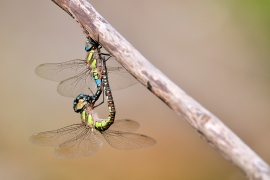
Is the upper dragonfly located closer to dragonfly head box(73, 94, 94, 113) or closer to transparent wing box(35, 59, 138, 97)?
transparent wing box(35, 59, 138, 97)

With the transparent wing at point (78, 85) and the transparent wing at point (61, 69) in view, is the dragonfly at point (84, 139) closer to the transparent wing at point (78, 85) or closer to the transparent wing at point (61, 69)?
the transparent wing at point (78, 85)

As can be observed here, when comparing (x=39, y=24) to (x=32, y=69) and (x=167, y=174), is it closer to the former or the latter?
(x=32, y=69)

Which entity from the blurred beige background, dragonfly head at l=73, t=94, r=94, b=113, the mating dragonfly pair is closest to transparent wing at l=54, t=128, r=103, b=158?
the mating dragonfly pair

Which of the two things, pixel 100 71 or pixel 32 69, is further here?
pixel 32 69

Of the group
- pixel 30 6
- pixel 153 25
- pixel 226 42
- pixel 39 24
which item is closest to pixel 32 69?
pixel 39 24

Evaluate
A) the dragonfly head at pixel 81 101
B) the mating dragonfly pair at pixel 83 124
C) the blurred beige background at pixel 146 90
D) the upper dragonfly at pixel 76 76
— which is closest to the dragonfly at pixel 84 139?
the mating dragonfly pair at pixel 83 124

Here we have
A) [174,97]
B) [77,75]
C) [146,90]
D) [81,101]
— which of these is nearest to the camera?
[174,97]

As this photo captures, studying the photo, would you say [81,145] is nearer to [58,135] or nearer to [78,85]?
[58,135]

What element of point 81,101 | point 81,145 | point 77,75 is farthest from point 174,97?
point 81,145
